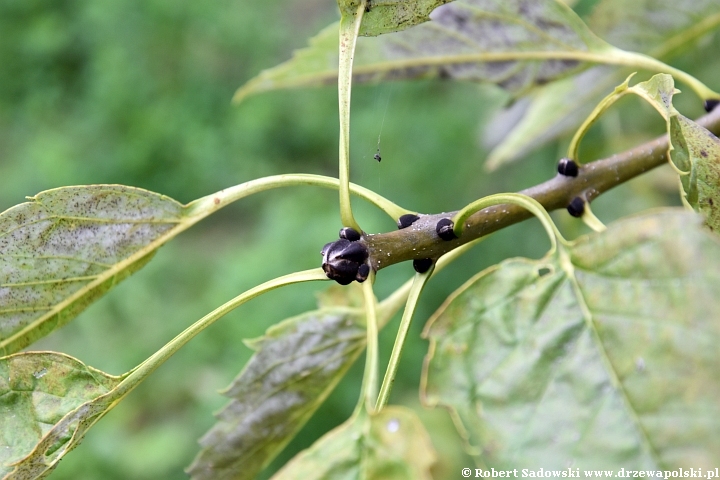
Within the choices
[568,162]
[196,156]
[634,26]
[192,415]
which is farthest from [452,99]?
[568,162]

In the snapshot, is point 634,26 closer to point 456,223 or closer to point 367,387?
point 456,223

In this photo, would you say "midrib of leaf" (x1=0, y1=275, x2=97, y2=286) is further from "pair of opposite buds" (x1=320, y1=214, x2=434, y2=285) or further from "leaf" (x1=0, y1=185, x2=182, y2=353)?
"pair of opposite buds" (x1=320, y1=214, x2=434, y2=285)

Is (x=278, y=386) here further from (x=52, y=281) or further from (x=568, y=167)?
(x=568, y=167)

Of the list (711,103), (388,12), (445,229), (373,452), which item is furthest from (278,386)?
(711,103)

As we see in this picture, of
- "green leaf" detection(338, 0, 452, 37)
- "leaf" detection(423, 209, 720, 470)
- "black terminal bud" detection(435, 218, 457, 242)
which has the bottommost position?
"leaf" detection(423, 209, 720, 470)

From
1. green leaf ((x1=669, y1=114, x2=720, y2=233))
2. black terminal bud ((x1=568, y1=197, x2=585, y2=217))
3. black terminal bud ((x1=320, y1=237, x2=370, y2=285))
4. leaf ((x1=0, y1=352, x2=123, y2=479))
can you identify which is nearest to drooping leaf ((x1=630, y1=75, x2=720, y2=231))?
green leaf ((x1=669, y1=114, x2=720, y2=233))
